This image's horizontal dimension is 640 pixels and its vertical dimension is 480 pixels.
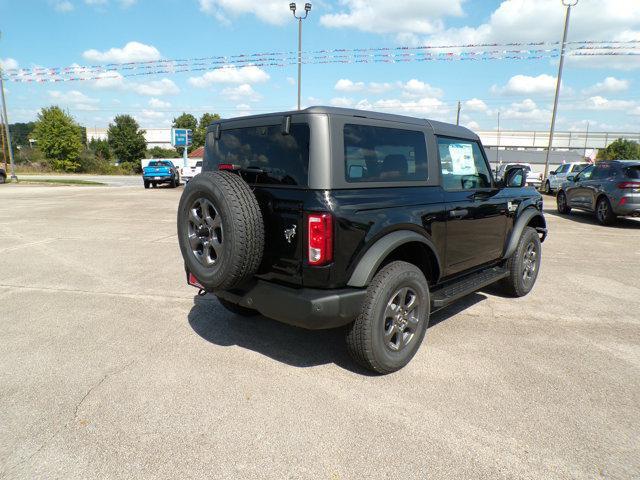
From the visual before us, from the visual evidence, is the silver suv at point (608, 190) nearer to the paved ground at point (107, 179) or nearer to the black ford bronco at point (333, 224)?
the black ford bronco at point (333, 224)

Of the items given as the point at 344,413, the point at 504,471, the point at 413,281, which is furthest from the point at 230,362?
the point at 504,471

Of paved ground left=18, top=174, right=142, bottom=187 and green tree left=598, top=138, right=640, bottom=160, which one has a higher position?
green tree left=598, top=138, right=640, bottom=160

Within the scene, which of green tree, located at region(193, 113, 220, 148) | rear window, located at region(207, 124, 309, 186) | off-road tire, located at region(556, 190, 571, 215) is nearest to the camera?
rear window, located at region(207, 124, 309, 186)

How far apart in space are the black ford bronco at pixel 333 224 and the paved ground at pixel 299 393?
501mm

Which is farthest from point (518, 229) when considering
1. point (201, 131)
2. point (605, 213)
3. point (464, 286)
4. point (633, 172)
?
point (201, 131)

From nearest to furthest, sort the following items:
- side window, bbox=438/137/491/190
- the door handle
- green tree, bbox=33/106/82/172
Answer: the door handle < side window, bbox=438/137/491/190 < green tree, bbox=33/106/82/172

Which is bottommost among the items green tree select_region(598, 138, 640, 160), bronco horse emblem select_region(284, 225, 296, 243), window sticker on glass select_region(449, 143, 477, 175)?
bronco horse emblem select_region(284, 225, 296, 243)

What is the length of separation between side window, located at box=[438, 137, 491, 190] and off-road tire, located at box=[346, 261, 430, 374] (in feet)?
3.54

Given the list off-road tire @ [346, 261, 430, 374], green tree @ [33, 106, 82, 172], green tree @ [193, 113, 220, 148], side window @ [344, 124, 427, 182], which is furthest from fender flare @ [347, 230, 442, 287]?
green tree @ [193, 113, 220, 148]

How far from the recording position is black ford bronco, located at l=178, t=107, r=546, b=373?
2.82 m

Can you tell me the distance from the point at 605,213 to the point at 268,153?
423 inches

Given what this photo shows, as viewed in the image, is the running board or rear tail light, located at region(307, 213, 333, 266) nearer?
rear tail light, located at region(307, 213, 333, 266)

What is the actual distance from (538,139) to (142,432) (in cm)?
10953

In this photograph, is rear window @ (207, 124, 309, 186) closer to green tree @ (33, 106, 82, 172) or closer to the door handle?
the door handle
